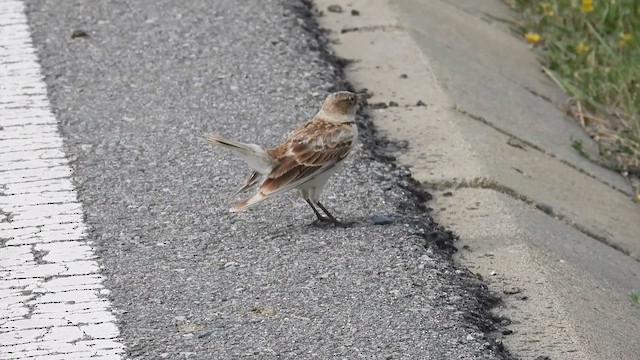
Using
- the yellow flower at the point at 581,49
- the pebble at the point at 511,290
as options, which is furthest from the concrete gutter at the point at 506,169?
the yellow flower at the point at 581,49

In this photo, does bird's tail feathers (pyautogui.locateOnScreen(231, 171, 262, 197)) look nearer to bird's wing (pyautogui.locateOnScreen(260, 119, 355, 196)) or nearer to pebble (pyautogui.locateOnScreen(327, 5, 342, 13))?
bird's wing (pyautogui.locateOnScreen(260, 119, 355, 196))

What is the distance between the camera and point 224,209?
5.66 meters

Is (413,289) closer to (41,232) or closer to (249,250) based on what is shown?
(249,250)

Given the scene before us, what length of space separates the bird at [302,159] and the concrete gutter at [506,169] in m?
0.52

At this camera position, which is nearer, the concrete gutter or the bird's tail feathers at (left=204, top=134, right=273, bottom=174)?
the concrete gutter

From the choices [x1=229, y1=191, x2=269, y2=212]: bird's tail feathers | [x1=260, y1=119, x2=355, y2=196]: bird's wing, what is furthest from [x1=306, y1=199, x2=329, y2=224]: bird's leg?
[x1=229, y1=191, x2=269, y2=212]: bird's tail feathers

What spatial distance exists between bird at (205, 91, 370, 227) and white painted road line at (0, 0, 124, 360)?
0.71 meters

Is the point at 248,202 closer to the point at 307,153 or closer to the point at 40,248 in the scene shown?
the point at 307,153

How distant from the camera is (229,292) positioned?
16.1 feet

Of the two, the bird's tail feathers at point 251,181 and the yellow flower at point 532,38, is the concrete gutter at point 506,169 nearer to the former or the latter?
the yellow flower at point 532,38

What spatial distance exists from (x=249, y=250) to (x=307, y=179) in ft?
1.73

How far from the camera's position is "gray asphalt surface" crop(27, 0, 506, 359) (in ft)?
15.3

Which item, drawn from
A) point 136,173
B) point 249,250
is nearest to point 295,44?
point 136,173

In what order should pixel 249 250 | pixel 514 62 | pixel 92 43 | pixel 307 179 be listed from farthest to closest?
pixel 514 62, pixel 92 43, pixel 307 179, pixel 249 250
